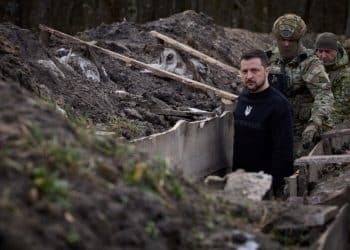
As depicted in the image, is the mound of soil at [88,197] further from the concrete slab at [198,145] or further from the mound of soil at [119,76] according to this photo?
the mound of soil at [119,76]

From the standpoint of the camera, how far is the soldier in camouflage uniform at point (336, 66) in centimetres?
1305

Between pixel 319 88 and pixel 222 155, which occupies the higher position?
pixel 319 88

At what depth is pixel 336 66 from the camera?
Result: 13188mm

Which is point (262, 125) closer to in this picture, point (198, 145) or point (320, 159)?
point (320, 159)

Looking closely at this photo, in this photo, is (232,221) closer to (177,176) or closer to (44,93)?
(177,176)

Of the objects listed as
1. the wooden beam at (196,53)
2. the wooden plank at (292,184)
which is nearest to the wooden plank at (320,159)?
the wooden plank at (292,184)

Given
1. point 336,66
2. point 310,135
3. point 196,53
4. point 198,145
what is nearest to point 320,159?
point 310,135

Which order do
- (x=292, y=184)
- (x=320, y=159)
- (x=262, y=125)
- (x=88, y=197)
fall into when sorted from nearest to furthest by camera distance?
1. (x=88, y=197)
2. (x=292, y=184)
3. (x=320, y=159)
4. (x=262, y=125)

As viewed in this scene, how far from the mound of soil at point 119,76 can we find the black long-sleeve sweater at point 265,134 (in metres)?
1.40

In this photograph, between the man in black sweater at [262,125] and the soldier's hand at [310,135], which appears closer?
the man in black sweater at [262,125]

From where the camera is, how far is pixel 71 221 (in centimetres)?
550

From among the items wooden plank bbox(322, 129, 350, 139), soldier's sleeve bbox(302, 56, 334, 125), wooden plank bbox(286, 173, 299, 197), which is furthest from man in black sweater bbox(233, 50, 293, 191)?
wooden plank bbox(322, 129, 350, 139)

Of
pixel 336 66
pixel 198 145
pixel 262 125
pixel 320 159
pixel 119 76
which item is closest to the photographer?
pixel 320 159

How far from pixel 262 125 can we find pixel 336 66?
2812 millimetres
